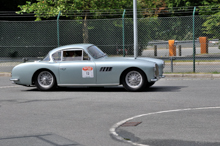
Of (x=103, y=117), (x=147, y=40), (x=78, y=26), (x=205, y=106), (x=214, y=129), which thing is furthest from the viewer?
(x=78, y=26)

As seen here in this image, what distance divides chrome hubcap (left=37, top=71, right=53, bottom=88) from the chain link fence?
→ 5.90 metres

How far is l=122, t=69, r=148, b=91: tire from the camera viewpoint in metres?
12.6

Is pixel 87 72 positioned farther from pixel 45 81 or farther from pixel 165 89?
pixel 165 89

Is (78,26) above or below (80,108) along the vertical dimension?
above

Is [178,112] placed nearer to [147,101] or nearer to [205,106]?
[205,106]

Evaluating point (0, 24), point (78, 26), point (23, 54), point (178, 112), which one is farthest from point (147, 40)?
point (178, 112)

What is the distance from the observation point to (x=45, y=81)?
1353cm

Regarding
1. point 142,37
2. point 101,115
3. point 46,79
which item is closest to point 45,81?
point 46,79

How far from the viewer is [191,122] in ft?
26.6

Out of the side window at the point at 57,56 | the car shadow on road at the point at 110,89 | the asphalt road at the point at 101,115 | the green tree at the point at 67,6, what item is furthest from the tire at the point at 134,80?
the green tree at the point at 67,6

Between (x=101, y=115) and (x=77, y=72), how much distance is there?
4.13 metres

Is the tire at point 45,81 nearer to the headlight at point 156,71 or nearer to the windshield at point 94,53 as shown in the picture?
the windshield at point 94,53

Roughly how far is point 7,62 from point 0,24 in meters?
2.03

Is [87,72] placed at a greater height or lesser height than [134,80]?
greater
